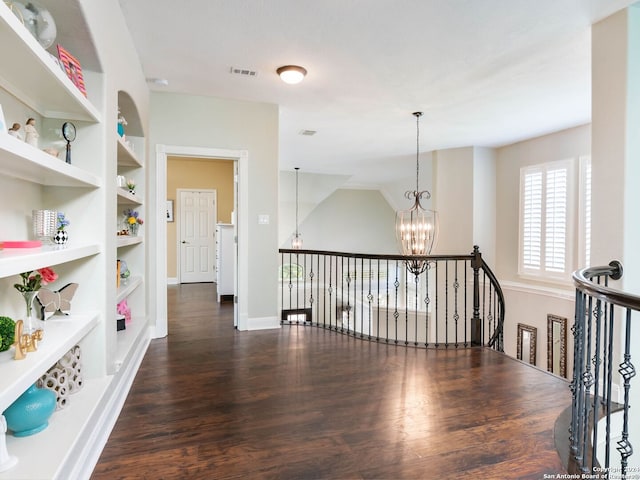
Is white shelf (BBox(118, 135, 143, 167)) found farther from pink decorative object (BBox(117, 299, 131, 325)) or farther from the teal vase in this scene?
the teal vase

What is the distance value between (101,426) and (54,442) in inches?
15.6

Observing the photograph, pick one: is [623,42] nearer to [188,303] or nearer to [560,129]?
[560,129]

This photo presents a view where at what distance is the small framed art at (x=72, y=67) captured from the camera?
192 centimetres

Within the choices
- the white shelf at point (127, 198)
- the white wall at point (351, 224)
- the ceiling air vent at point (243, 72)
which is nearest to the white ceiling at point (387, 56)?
the ceiling air vent at point (243, 72)

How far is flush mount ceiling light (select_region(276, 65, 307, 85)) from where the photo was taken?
3.35 metres

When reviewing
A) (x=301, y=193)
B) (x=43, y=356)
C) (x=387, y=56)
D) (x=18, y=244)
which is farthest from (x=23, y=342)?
(x=301, y=193)

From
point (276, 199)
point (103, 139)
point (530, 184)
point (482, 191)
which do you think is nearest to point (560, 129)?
point (530, 184)

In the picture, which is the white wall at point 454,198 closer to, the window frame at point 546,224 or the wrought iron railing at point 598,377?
the window frame at point 546,224

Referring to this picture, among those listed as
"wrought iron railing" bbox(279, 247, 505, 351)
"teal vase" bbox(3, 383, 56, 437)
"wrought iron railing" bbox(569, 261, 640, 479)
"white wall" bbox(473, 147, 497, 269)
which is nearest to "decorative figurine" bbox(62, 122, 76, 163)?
"teal vase" bbox(3, 383, 56, 437)

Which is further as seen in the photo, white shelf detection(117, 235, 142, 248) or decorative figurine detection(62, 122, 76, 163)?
white shelf detection(117, 235, 142, 248)

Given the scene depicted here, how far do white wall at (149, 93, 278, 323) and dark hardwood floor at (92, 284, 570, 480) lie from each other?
2.95 ft

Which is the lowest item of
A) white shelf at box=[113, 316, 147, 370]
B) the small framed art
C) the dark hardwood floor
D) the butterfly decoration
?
the dark hardwood floor

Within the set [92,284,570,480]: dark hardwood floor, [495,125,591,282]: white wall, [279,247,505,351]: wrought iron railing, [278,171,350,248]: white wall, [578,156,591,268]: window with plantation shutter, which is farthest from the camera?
[278,171,350,248]: white wall

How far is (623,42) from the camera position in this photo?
2.50 meters
